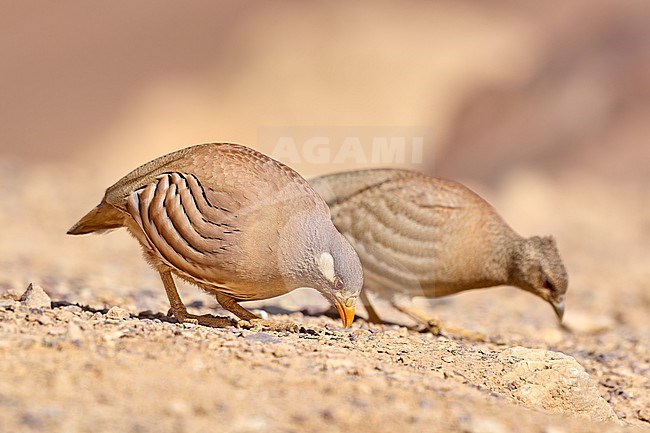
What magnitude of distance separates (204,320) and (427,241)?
235 centimetres

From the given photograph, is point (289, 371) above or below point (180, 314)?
above

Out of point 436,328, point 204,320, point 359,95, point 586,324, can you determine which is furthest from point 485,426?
point 359,95

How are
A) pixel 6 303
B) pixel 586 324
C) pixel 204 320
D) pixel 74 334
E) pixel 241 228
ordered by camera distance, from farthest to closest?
1. pixel 586 324
2. pixel 204 320
3. pixel 6 303
4. pixel 241 228
5. pixel 74 334

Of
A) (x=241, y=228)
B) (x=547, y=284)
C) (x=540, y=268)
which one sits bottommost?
(x=547, y=284)

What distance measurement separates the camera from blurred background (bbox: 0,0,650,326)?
17.2m

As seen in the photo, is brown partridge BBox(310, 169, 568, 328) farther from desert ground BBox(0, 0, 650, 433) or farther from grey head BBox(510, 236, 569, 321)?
desert ground BBox(0, 0, 650, 433)

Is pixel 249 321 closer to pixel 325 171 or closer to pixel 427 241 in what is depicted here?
pixel 427 241

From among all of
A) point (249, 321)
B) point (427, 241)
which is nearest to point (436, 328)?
point (427, 241)

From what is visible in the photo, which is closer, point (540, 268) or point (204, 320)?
point (204, 320)

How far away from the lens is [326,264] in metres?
5.52

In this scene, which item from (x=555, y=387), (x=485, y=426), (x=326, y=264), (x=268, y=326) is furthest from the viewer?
(x=268, y=326)

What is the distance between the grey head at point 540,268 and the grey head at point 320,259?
2.60 m

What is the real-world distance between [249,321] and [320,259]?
83 centimetres

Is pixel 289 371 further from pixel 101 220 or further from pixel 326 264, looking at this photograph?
pixel 101 220
